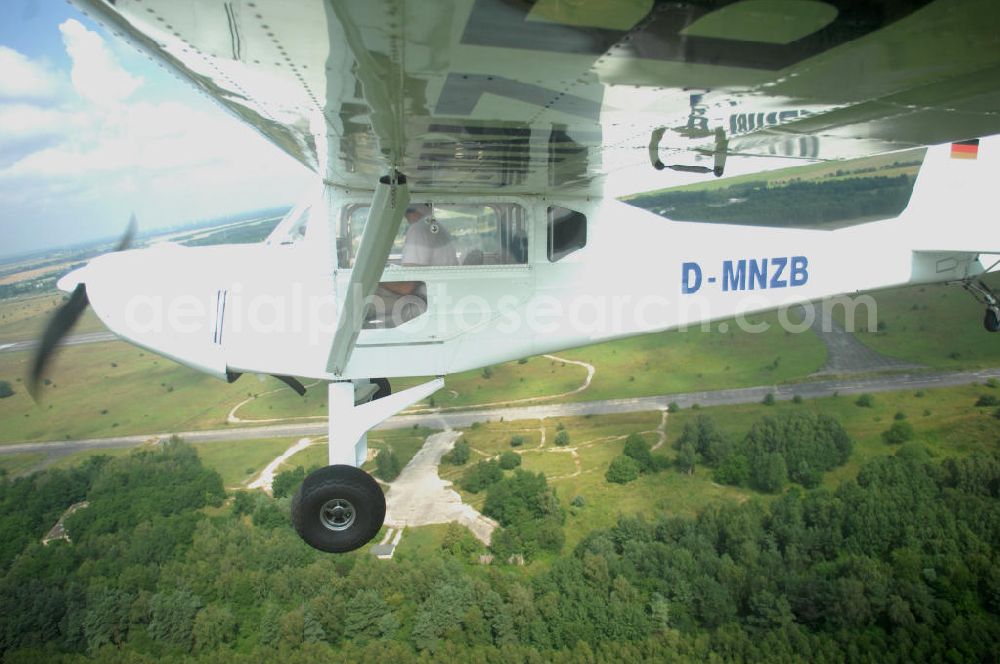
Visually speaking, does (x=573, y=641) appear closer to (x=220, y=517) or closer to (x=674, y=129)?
(x=220, y=517)

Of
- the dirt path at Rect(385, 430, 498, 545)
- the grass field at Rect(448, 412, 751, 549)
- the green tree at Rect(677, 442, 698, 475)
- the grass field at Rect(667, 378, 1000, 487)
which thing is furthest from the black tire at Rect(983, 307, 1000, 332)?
the grass field at Rect(667, 378, 1000, 487)

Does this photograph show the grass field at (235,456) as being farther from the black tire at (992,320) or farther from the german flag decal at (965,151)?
the german flag decal at (965,151)

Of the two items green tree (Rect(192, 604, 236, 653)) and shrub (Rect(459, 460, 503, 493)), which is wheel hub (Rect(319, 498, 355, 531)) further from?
shrub (Rect(459, 460, 503, 493))

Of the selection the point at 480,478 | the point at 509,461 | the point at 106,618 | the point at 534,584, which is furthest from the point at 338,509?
the point at 106,618

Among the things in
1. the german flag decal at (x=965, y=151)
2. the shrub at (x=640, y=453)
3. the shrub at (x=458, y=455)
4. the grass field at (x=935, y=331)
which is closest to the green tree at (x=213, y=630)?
the shrub at (x=458, y=455)

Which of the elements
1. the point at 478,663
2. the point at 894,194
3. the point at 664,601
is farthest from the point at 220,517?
the point at 894,194

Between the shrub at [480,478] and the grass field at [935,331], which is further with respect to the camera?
the grass field at [935,331]

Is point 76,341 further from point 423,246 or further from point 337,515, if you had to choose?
point 423,246
